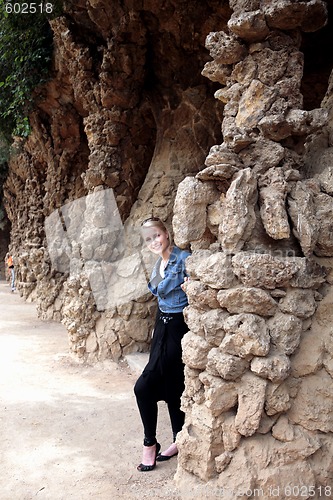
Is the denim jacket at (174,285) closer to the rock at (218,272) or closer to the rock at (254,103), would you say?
the rock at (218,272)

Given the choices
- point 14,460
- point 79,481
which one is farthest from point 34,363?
point 79,481

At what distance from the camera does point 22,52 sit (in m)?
6.99

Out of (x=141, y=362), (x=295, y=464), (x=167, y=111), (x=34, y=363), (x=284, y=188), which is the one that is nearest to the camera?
(x=295, y=464)

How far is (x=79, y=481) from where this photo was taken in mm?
2865

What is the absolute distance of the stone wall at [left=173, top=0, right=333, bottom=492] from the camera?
7.25 feet

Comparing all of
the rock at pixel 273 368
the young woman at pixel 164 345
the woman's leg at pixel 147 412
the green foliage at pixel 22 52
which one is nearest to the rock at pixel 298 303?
the rock at pixel 273 368

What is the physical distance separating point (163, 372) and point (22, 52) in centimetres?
612

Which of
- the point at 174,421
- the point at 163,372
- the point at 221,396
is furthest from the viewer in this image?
the point at 174,421

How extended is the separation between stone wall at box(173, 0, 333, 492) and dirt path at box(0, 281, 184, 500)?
66 cm

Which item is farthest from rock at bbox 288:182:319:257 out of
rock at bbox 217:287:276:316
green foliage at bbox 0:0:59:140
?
green foliage at bbox 0:0:59:140

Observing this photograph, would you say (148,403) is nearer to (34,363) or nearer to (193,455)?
(193,455)

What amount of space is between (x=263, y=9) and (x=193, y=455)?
2.51 metres

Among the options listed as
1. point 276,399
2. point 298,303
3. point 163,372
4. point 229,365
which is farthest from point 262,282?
point 163,372

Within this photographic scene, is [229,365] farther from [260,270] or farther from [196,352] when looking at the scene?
[260,270]
